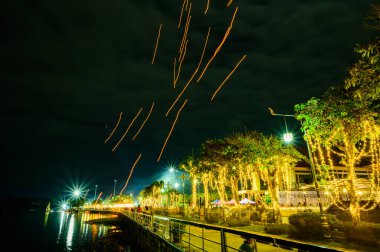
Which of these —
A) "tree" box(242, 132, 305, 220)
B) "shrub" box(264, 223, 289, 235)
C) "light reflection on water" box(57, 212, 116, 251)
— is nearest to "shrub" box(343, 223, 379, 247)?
"shrub" box(264, 223, 289, 235)

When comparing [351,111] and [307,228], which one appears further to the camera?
[307,228]

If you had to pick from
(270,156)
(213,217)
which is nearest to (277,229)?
(270,156)

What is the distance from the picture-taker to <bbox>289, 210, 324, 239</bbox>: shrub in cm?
1345

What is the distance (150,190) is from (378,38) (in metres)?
90.6

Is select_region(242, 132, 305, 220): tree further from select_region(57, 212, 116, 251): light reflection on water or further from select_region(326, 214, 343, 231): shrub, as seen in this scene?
select_region(57, 212, 116, 251): light reflection on water

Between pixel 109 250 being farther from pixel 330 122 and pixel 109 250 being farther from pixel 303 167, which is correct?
pixel 303 167

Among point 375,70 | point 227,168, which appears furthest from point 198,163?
point 375,70

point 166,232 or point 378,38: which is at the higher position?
point 378,38

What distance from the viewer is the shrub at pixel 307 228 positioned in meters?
13.5

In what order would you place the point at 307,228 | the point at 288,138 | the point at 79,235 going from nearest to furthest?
the point at 307,228 < the point at 288,138 < the point at 79,235

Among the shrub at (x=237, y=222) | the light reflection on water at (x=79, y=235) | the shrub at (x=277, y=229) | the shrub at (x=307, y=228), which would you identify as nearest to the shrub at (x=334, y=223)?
the shrub at (x=307, y=228)

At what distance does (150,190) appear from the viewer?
91562 millimetres

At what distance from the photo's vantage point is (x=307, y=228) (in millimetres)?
13562

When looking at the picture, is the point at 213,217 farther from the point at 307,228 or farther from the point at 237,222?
the point at 307,228
